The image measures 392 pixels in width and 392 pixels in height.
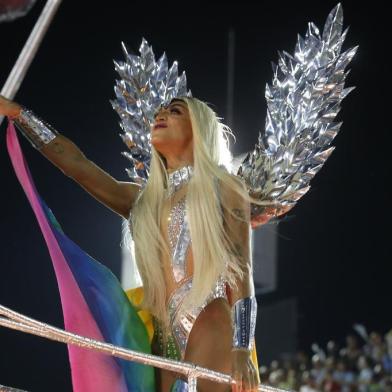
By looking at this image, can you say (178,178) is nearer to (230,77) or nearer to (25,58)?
(25,58)

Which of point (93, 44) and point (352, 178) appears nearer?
point (93, 44)

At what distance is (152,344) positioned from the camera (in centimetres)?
288

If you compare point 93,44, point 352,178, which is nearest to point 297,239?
point 352,178

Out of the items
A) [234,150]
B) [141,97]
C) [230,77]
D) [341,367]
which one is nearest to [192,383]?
[141,97]

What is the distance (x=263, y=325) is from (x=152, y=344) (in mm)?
4204

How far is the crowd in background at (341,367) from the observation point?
266 inches

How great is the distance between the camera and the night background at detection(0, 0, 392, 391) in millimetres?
4996

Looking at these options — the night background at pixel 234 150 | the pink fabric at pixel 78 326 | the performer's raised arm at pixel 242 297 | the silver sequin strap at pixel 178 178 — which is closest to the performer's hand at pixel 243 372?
the performer's raised arm at pixel 242 297

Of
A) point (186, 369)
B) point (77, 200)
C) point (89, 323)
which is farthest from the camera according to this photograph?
point (77, 200)

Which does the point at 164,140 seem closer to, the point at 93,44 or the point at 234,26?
the point at 93,44

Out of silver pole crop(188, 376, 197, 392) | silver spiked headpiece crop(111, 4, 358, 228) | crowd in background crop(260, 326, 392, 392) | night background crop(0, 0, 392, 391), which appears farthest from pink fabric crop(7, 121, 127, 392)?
crowd in background crop(260, 326, 392, 392)

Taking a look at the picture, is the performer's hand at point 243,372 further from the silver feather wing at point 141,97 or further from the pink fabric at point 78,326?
the silver feather wing at point 141,97

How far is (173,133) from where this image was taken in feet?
9.84

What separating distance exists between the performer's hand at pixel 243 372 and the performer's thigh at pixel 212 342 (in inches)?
3.2
